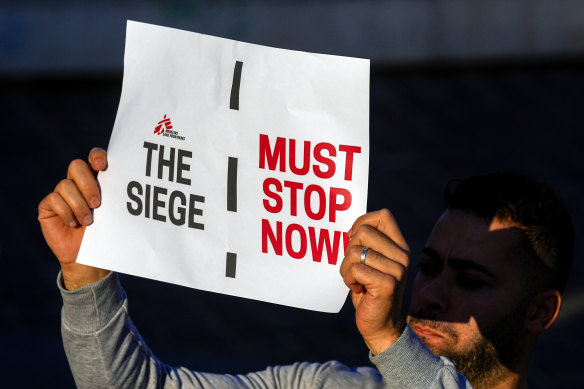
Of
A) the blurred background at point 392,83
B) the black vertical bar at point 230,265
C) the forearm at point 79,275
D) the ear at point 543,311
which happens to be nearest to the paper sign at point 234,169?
the black vertical bar at point 230,265

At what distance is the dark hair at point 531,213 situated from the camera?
2.42 m

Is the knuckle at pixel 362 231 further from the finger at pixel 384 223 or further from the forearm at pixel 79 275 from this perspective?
the forearm at pixel 79 275

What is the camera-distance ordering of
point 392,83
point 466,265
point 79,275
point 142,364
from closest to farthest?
point 79,275 < point 142,364 < point 466,265 < point 392,83

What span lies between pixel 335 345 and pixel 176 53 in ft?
13.2

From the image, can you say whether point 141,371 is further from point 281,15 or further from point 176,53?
point 281,15

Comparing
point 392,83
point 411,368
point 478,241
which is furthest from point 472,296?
point 392,83

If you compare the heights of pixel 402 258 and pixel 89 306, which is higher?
pixel 402 258

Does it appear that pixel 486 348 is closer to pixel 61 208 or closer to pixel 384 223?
pixel 384 223

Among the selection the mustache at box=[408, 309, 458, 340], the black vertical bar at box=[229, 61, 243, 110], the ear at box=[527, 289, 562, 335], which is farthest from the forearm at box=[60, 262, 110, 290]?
the ear at box=[527, 289, 562, 335]

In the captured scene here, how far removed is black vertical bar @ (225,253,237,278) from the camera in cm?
183

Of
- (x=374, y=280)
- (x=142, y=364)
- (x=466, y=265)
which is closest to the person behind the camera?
(x=374, y=280)

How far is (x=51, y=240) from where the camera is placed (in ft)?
6.37

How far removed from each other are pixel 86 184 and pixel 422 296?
93cm

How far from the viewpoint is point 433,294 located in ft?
7.58
